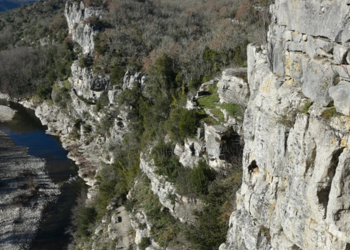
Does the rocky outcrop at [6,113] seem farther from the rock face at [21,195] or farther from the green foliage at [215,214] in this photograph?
the green foliage at [215,214]

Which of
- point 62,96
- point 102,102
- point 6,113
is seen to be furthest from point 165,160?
point 6,113

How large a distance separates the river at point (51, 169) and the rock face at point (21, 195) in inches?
34.1

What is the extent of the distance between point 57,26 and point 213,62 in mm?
56476

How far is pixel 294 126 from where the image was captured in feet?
27.8

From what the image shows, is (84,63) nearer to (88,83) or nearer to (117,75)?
(88,83)

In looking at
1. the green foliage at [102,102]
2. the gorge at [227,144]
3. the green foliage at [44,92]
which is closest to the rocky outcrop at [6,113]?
the green foliage at [44,92]

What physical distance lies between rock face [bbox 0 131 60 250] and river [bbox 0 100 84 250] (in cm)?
87

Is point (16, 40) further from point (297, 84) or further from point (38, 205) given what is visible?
point (297, 84)

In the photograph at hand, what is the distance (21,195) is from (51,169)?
24.1 ft

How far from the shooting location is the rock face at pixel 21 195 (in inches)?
1104

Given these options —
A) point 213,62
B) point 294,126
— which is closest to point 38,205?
point 213,62

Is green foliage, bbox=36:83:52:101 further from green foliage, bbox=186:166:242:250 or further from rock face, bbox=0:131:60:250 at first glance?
green foliage, bbox=186:166:242:250

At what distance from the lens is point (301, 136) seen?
8.20 metres

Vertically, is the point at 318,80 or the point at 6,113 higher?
the point at 318,80
